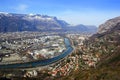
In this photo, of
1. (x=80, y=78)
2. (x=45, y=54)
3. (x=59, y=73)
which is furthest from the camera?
(x=45, y=54)

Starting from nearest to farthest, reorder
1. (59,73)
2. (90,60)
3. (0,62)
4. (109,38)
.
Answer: (59,73) → (90,60) → (0,62) → (109,38)

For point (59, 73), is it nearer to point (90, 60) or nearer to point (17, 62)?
point (90, 60)

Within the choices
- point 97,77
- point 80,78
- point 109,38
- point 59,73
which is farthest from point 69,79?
point 109,38

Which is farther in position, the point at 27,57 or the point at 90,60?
the point at 27,57

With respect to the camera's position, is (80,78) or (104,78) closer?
(104,78)

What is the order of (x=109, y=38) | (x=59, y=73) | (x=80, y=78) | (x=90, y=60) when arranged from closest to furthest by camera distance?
(x=80, y=78) < (x=59, y=73) < (x=90, y=60) < (x=109, y=38)

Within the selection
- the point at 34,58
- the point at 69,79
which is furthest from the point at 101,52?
the point at 69,79

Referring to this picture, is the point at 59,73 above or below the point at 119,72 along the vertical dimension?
below

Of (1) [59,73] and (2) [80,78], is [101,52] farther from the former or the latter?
(2) [80,78]

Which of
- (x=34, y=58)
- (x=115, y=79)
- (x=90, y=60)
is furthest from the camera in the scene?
(x=34, y=58)
